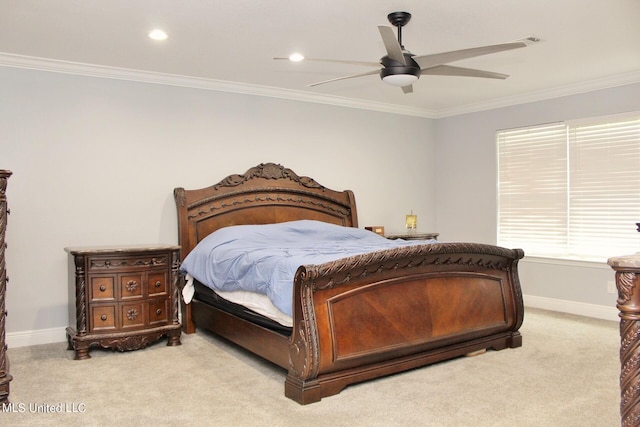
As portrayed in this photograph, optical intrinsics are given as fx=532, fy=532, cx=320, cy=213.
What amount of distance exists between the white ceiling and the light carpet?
2297mm

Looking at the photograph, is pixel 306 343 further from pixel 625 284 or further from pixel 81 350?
pixel 81 350

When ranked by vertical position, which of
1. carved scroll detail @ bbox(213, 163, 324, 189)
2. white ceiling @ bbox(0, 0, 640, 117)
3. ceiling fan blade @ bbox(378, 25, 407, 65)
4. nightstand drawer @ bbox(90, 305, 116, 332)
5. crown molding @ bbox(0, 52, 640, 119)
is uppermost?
white ceiling @ bbox(0, 0, 640, 117)

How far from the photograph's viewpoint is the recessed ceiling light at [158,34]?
3638mm

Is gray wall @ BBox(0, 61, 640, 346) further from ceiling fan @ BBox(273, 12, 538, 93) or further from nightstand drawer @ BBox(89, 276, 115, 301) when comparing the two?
ceiling fan @ BBox(273, 12, 538, 93)

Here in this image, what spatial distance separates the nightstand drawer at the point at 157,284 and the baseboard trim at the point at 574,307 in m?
3.88

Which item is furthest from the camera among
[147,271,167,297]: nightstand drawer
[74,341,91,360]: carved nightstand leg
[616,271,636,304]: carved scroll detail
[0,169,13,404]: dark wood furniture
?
[147,271,167,297]: nightstand drawer

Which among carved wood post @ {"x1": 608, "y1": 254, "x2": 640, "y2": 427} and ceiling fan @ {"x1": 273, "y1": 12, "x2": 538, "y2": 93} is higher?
ceiling fan @ {"x1": 273, "y1": 12, "x2": 538, "y2": 93}

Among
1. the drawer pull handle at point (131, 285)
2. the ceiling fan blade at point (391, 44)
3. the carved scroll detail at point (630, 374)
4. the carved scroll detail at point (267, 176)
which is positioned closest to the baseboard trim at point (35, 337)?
the drawer pull handle at point (131, 285)

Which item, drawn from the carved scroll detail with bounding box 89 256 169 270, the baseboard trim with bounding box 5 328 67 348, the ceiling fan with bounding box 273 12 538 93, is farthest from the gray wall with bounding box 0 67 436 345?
the ceiling fan with bounding box 273 12 538 93

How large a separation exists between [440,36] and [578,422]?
2.59 m

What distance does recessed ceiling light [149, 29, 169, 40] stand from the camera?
364 cm

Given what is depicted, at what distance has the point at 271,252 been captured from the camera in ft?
12.6

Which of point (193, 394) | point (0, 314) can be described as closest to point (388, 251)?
point (193, 394)

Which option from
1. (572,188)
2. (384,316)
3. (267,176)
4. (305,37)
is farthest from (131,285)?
(572,188)
